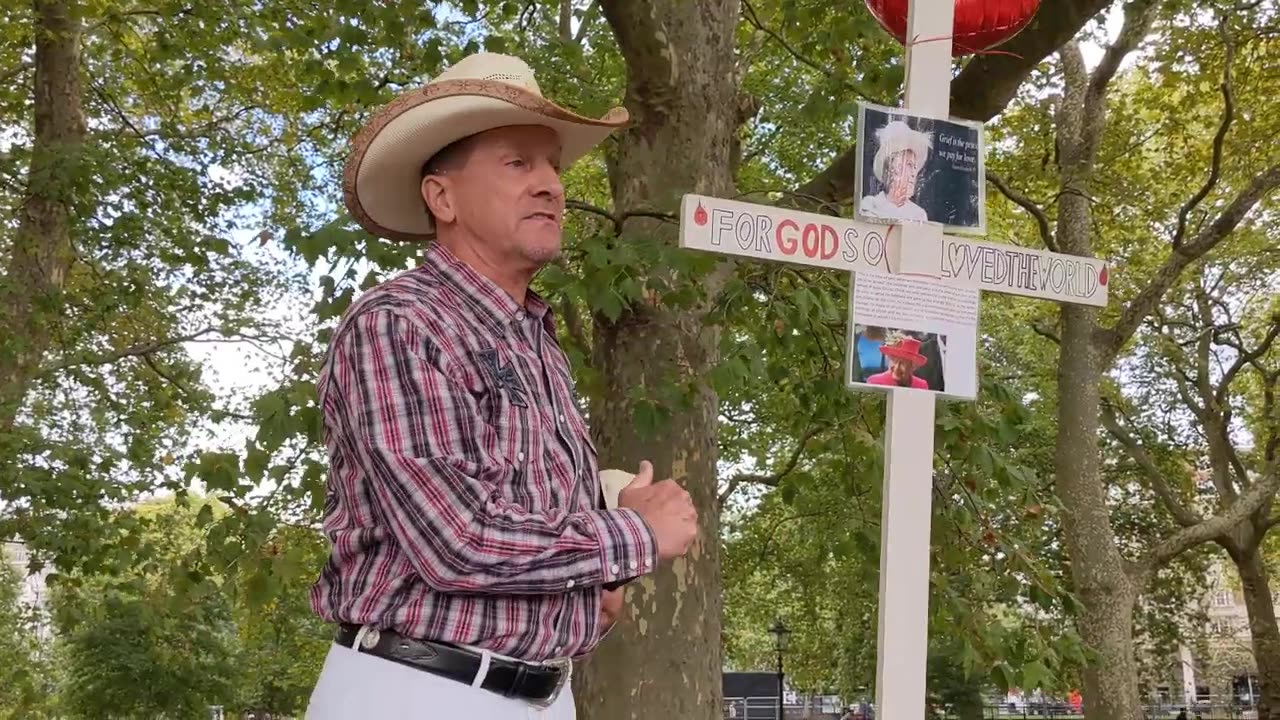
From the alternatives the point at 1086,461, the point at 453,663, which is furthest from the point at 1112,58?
the point at 453,663

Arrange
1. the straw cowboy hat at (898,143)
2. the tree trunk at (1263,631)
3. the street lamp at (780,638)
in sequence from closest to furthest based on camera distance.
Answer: the straw cowboy hat at (898,143) → the tree trunk at (1263,631) → the street lamp at (780,638)

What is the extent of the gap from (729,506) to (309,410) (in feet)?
47.0

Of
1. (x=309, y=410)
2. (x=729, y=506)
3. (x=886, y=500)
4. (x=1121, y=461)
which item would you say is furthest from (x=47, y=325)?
(x=1121, y=461)

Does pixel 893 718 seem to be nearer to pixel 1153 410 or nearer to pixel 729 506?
pixel 729 506

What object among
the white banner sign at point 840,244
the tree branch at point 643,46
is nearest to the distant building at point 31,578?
the tree branch at point 643,46

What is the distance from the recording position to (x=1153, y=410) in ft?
68.8

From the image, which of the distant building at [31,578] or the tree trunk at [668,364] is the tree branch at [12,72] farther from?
the tree trunk at [668,364]

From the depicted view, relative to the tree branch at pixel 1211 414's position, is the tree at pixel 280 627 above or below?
below

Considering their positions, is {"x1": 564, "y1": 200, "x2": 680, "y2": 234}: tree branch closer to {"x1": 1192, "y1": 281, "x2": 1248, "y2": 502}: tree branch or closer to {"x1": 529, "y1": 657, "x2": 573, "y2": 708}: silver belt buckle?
{"x1": 529, "y1": 657, "x2": 573, "y2": 708}: silver belt buckle

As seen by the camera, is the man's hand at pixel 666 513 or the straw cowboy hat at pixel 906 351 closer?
the man's hand at pixel 666 513

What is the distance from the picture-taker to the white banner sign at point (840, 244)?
8.80 ft

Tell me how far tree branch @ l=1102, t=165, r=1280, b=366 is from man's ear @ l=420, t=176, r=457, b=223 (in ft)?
41.0

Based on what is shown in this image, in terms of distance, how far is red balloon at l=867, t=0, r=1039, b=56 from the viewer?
3.19 m

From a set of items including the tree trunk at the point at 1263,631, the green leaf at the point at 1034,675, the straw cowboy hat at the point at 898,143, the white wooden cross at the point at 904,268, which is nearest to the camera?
the white wooden cross at the point at 904,268
